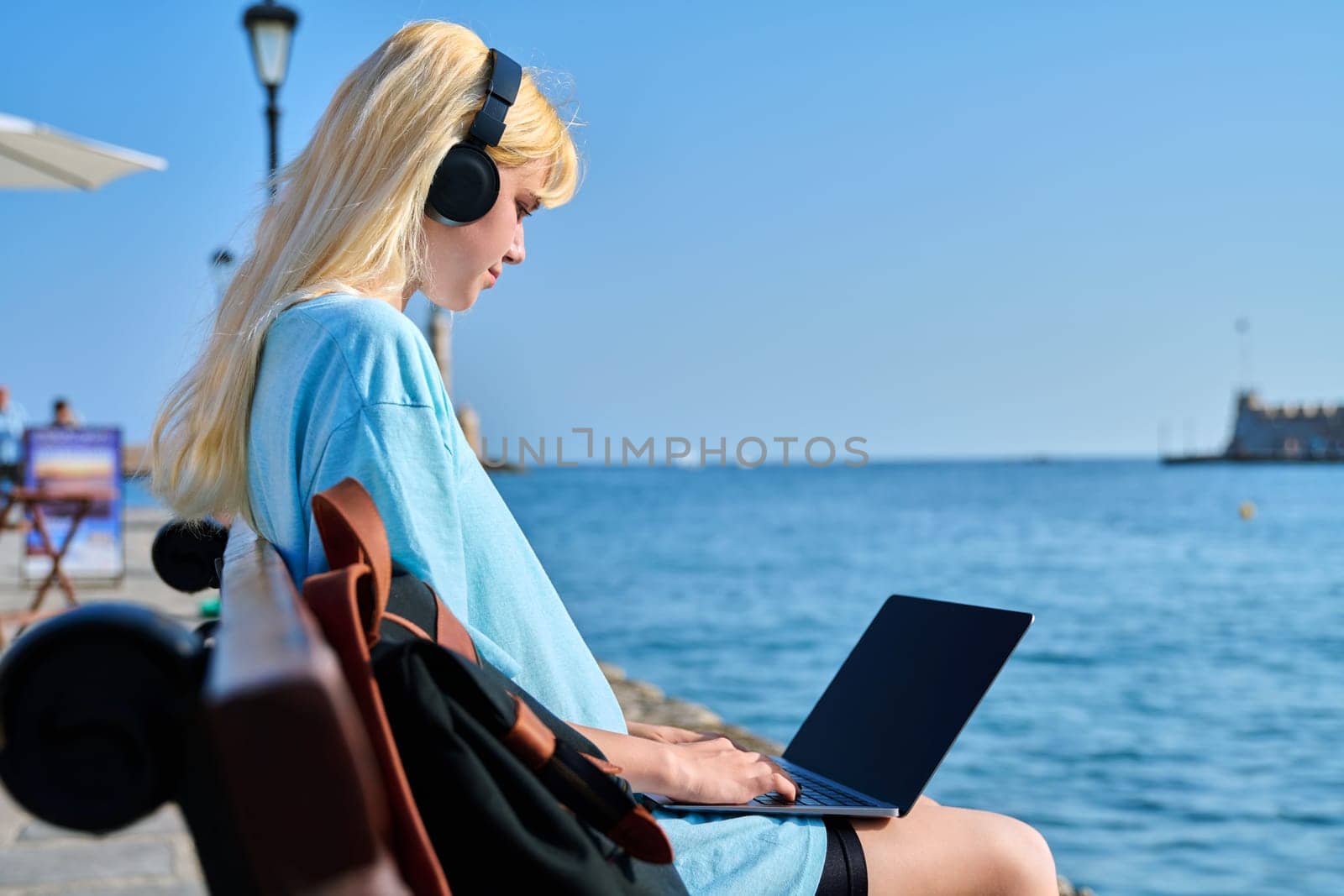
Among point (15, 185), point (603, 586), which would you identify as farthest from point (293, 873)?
point (603, 586)

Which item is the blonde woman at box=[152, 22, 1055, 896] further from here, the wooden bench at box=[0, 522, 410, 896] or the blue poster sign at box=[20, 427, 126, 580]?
the blue poster sign at box=[20, 427, 126, 580]

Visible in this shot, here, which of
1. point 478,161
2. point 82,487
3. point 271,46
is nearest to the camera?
point 478,161

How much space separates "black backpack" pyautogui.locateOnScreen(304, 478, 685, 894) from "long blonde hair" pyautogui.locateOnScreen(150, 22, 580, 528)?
0.56 meters

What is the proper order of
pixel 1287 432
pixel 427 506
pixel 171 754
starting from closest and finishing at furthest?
pixel 171 754 < pixel 427 506 < pixel 1287 432

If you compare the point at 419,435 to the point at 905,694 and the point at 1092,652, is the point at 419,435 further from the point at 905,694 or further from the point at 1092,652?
the point at 1092,652

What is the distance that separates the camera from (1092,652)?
56.2 ft

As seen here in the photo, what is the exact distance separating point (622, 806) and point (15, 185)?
8.09 meters

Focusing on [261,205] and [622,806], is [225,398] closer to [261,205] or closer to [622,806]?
[261,205]

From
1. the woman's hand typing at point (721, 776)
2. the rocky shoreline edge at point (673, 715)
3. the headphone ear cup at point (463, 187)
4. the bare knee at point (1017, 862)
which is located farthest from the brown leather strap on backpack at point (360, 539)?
the rocky shoreline edge at point (673, 715)

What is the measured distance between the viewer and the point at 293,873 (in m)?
0.60

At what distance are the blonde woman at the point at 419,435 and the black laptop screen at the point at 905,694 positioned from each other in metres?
0.08

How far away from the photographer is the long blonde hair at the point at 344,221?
1546 millimetres

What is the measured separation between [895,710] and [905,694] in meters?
0.03

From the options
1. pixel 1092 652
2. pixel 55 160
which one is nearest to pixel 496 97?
pixel 55 160
